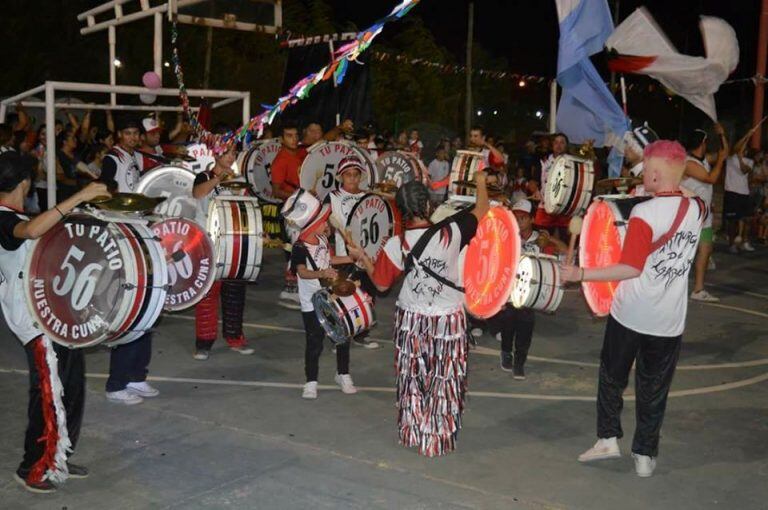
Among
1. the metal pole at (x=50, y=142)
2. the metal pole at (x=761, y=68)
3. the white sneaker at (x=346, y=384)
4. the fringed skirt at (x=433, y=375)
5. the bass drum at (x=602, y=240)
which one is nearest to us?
the fringed skirt at (x=433, y=375)

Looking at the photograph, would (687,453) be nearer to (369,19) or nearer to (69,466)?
(69,466)

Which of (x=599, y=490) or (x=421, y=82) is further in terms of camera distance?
(x=421, y=82)

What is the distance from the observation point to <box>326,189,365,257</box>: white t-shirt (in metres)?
8.63

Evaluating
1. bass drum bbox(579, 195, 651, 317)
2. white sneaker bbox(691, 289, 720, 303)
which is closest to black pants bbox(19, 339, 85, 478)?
bass drum bbox(579, 195, 651, 317)

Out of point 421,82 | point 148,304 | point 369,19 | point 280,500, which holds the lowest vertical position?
point 280,500

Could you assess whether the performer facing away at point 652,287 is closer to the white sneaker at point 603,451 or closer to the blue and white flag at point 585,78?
the white sneaker at point 603,451

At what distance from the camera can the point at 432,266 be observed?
5953 mm

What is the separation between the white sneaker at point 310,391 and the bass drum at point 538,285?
177cm

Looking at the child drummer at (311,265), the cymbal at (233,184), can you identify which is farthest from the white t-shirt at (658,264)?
the cymbal at (233,184)

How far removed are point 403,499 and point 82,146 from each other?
1162 centimetres

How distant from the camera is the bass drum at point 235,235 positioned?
27.1 feet

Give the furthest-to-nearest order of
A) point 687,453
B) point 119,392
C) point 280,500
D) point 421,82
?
point 421,82, point 119,392, point 687,453, point 280,500

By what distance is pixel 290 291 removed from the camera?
37.0 ft

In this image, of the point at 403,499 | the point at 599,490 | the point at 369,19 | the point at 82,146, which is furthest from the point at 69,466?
the point at 369,19
